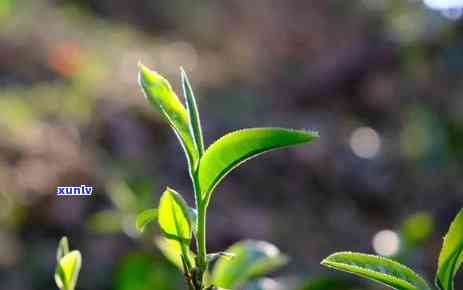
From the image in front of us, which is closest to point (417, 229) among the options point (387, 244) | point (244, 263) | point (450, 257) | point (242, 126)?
point (387, 244)

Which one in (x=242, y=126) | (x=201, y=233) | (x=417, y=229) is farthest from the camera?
(x=242, y=126)

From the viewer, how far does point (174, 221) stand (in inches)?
21.9

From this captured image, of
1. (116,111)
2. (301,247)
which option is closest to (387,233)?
(301,247)

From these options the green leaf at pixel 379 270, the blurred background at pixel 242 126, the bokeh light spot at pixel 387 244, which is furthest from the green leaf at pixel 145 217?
the blurred background at pixel 242 126

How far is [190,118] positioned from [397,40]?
3.82 meters

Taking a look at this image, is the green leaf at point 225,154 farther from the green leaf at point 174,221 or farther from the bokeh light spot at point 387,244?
the bokeh light spot at point 387,244

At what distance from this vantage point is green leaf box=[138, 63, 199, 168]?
1.77 ft

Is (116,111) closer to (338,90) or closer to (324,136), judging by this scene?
(324,136)

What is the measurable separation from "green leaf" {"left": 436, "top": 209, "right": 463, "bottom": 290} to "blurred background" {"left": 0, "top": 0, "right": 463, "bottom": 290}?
97 centimetres

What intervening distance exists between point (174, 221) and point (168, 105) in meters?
0.08

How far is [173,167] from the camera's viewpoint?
127 inches

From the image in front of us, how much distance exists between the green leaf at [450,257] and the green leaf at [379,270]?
0.01 m

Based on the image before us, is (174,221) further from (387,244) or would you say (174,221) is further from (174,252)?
(387,244)

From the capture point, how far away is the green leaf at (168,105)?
1.77 feet
